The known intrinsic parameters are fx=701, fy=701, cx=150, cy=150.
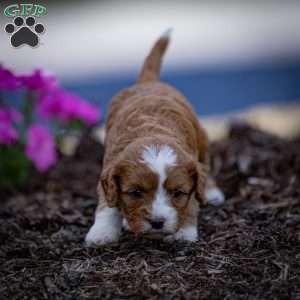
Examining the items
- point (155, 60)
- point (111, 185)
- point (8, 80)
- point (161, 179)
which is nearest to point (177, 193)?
point (161, 179)

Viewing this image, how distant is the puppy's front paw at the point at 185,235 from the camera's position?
4.74 m

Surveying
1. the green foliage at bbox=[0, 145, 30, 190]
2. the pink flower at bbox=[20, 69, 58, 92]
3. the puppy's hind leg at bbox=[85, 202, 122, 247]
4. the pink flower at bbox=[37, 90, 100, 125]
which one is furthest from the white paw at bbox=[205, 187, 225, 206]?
the green foliage at bbox=[0, 145, 30, 190]

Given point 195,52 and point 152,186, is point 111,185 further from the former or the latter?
point 195,52

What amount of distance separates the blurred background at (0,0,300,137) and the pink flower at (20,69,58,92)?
125 inches

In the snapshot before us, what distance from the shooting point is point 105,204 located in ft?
16.3

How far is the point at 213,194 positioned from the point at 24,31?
2.10 metres

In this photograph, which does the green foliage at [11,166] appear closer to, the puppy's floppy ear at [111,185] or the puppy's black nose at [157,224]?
the puppy's floppy ear at [111,185]

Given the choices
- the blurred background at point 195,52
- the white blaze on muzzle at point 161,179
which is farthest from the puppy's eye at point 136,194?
the blurred background at point 195,52

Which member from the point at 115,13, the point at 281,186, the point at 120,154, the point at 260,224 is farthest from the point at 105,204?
the point at 115,13

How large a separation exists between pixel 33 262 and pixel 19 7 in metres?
2.49

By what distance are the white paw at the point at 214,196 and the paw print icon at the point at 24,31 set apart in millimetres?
1902

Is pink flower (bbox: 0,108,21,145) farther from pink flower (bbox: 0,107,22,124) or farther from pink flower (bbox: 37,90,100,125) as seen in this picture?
pink flower (bbox: 37,90,100,125)

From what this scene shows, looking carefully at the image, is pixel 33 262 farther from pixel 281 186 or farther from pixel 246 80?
pixel 246 80

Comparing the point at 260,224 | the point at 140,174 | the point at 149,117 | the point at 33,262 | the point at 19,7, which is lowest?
the point at 33,262
